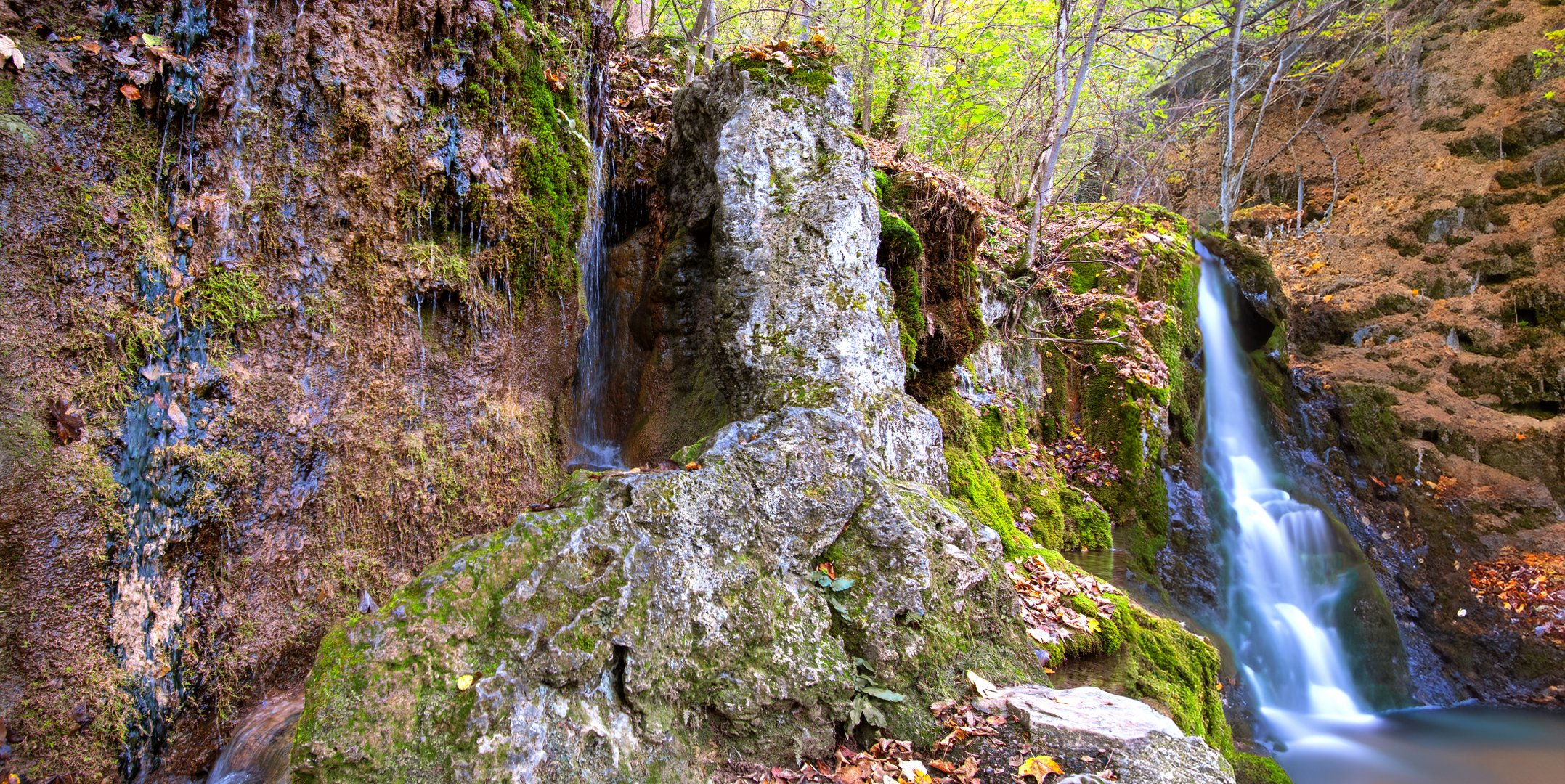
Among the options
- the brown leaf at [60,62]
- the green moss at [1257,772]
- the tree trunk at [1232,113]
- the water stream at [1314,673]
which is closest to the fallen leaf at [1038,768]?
the green moss at [1257,772]

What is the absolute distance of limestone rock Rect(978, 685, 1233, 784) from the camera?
2.47 m

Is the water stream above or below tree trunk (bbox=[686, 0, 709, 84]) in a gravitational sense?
below

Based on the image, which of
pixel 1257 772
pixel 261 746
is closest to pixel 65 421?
pixel 261 746

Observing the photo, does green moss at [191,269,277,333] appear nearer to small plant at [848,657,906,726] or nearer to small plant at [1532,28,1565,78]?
small plant at [848,657,906,726]

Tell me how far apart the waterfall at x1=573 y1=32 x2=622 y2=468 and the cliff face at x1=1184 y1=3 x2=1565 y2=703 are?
1043 centimetres

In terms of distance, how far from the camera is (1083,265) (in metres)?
9.48

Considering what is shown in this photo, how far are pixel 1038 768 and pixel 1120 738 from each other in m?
0.36

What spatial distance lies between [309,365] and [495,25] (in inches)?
112

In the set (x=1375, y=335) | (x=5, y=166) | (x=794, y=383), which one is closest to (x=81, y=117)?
(x=5, y=166)

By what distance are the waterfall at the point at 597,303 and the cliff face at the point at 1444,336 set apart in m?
10.4

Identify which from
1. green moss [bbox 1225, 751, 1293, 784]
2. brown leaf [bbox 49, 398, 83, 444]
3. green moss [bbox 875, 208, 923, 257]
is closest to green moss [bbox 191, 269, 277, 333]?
brown leaf [bbox 49, 398, 83, 444]

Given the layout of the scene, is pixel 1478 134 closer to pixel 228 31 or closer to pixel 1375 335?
pixel 1375 335

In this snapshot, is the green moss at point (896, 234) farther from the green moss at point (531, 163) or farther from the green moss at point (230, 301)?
the green moss at point (230, 301)

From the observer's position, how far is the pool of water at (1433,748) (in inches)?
262
